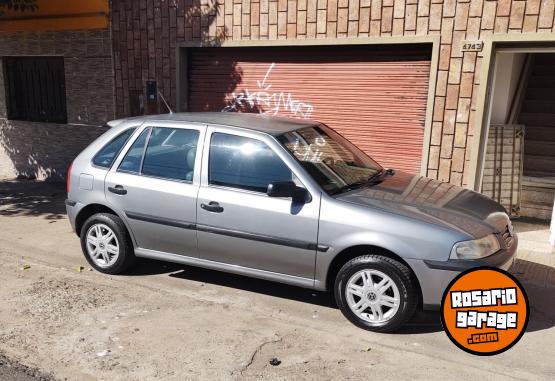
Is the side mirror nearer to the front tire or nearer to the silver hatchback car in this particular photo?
the silver hatchback car

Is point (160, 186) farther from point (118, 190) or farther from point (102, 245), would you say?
point (102, 245)

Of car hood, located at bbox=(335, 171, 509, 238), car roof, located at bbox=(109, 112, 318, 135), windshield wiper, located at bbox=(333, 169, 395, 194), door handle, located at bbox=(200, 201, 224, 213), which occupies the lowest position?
door handle, located at bbox=(200, 201, 224, 213)

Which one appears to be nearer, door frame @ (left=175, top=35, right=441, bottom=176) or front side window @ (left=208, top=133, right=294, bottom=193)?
front side window @ (left=208, top=133, right=294, bottom=193)

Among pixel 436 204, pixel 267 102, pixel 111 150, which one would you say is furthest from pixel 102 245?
pixel 267 102

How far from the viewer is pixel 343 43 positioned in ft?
24.1

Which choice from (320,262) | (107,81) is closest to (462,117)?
(320,262)

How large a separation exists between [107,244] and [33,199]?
448 cm

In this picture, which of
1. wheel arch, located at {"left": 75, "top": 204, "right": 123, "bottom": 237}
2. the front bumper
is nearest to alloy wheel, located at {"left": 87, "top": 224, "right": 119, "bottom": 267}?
wheel arch, located at {"left": 75, "top": 204, "right": 123, "bottom": 237}

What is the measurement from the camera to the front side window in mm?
4562

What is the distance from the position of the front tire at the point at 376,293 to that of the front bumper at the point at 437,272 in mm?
93

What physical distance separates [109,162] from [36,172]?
6345 mm

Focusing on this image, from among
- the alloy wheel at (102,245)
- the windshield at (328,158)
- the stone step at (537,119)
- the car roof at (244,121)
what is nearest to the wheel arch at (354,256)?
the windshield at (328,158)

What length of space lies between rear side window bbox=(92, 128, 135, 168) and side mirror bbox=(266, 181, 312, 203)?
5.95 feet

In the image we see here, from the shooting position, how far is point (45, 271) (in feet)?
18.4
